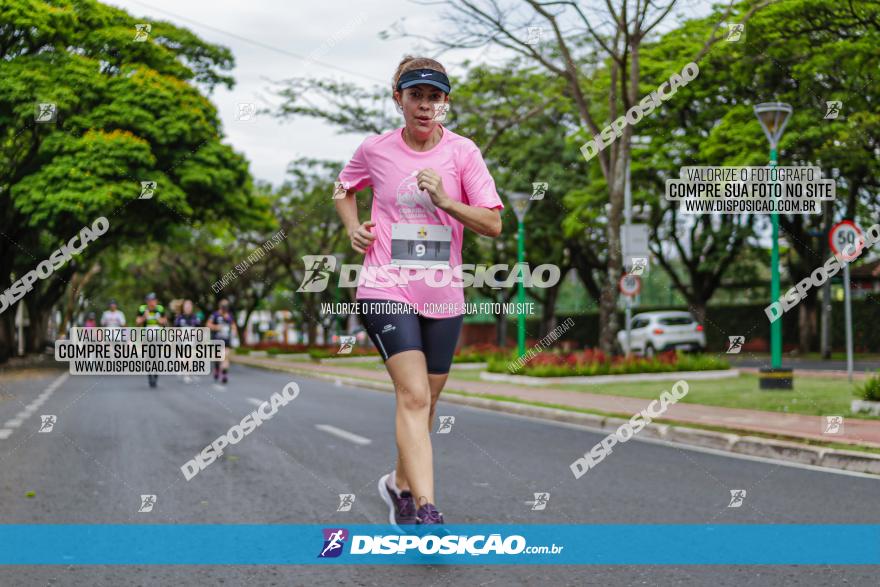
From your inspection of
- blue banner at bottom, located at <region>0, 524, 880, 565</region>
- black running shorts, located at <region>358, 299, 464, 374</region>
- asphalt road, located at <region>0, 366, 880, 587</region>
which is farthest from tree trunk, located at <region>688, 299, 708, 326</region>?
black running shorts, located at <region>358, 299, 464, 374</region>

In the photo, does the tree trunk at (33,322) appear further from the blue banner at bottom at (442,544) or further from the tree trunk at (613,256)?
the blue banner at bottom at (442,544)

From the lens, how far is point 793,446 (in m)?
8.56

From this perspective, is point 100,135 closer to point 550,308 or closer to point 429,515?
point 550,308

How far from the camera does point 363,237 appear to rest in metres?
4.08

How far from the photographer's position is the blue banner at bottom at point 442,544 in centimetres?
459

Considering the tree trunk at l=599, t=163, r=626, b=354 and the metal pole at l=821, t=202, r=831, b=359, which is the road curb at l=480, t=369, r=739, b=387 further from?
the metal pole at l=821, t=202, r=831, b=359

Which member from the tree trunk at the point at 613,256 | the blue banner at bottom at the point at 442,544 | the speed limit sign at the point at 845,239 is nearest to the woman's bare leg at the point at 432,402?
the blue banner at bottom at the point at 442,544

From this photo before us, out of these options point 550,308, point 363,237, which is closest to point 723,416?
point 363,237

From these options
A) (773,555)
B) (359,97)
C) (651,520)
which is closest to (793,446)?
(651,520)

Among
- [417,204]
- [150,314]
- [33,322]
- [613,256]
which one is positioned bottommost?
[33,322]

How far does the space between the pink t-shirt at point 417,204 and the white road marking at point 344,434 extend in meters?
5.57

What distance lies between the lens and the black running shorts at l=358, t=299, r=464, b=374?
4125 mm

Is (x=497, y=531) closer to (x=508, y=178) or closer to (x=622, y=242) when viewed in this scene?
(x=622, y=242)

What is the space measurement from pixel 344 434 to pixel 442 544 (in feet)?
20.0
